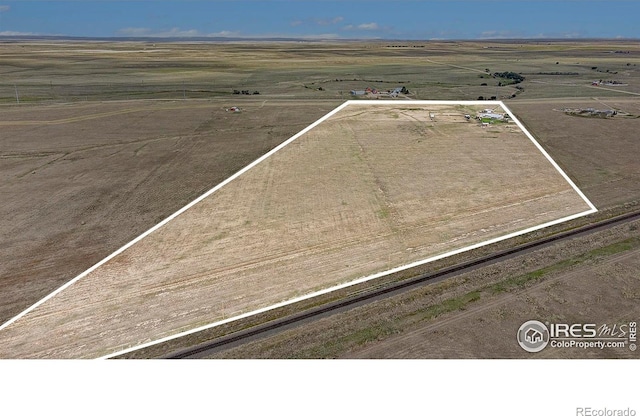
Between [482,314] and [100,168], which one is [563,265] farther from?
[100,168]

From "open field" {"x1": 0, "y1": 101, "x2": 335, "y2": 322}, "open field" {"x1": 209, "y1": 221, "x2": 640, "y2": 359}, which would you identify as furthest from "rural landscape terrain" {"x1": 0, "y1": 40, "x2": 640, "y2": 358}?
"open field" {"x1": 0, "y1": 101, "x2": 335, "y2": 322}

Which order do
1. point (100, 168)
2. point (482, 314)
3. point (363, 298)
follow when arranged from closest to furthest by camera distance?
1. point (482, 314)
2. point (363, 298)
3. point (100, 168)

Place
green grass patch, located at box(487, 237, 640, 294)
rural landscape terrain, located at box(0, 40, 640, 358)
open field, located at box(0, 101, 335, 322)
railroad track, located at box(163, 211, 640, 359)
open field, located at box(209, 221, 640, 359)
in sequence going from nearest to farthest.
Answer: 1. open field, located at box(209, 221, 640, 359)
2. railroad track, located at box(163, 211, 640, 359)
3. rural landscape terrain, located at box(0, 40, 640, 358)
4. green grass patch, located at box(487, 237, 640, 294)
5. open field, located at box(0, 101, 335, 322)

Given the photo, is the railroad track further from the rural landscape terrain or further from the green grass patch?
the green grass patch

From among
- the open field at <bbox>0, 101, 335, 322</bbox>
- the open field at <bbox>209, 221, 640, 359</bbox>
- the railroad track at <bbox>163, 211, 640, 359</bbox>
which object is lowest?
the open field at <bbox>209, 221, 640, 359</bbox>

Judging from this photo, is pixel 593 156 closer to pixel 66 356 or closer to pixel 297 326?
pixel 297 326

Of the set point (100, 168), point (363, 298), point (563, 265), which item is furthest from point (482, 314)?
point (100, 168)
